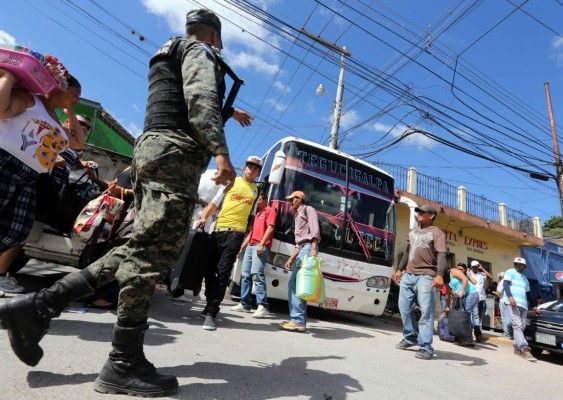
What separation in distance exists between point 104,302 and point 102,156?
122 inches

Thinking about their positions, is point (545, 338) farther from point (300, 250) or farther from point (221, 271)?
point (221, 271)

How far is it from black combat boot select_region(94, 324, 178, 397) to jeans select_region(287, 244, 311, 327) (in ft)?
9.12

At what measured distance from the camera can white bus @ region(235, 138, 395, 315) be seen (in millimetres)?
5551

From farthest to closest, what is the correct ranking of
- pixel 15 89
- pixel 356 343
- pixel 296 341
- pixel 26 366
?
pixel 356 343 → pixel 296 341 → pixel 15 89 → pixel 26 366

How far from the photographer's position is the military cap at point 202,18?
2.29 metres

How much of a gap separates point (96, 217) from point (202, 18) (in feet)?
6.28

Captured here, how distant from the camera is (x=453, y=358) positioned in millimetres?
4578

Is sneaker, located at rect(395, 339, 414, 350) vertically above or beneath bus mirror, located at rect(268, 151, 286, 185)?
beneath

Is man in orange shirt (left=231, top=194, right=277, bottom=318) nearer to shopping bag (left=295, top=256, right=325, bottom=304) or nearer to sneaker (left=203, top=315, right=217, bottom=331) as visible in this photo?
shopping bag (left=295, top=256, right=325, bottom=304)

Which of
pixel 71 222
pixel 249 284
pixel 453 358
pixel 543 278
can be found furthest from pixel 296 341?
A: pixel 543 278

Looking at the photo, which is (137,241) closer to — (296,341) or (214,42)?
(214,42)

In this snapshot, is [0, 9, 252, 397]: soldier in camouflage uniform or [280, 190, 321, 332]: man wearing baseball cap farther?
[280, 190, 321, 332]: man wearing baseball cap

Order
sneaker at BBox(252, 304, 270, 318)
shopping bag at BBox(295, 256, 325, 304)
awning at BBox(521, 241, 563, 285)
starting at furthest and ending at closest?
1. awning at BBox(521, 241, 563, 285)
2. sneaker at BBox(252, 304, 270, 318)
3. shopping bag at BBox(295, 256, 325, 304)

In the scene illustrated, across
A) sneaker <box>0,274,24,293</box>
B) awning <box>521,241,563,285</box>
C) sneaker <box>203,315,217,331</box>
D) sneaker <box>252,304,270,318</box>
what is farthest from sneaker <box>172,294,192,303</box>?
awning <box>521,241,563,285</box>
